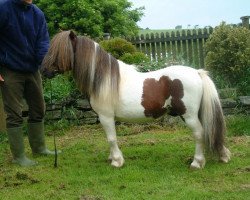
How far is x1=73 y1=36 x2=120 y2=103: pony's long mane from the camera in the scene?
5312 millimetres

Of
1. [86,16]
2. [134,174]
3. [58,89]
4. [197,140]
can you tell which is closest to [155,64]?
[58,89]

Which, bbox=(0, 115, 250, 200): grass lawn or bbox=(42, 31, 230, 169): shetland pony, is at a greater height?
bbox=(42, 31, 230, 169): shetland pony

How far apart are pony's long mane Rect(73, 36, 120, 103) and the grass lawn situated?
918 millimetres

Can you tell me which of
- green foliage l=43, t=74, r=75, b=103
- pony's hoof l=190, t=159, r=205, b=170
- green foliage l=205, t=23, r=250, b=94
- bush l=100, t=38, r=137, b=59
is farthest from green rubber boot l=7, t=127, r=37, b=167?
green foliage l=205, t=23, r=250, b=94

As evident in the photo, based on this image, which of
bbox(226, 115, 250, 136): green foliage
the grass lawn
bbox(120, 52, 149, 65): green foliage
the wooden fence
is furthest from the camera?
the wooden fence

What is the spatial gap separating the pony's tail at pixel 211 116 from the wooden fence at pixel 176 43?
238 inches

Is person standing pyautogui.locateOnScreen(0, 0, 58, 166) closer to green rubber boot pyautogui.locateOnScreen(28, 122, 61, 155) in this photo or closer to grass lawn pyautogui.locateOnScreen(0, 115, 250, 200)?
green rubber boot pyautogui.locateOnScreen(28, 122, 61, 155)

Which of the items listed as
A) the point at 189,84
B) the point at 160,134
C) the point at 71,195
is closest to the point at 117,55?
the point at 160,134

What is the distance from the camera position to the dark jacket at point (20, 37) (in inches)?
222

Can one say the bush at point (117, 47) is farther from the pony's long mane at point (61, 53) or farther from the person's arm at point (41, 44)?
the pony's long mane at point (61, 53)

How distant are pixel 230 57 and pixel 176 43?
10.3 feet

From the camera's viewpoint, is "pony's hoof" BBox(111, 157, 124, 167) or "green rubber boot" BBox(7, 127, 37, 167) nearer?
"pony's hoof" BBox(111, 157, 124, 167)

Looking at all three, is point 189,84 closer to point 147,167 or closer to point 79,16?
point 147,167

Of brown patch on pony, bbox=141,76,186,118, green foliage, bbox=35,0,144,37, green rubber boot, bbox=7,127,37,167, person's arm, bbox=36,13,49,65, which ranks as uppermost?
green foliage, bbox=35,0,144,37
